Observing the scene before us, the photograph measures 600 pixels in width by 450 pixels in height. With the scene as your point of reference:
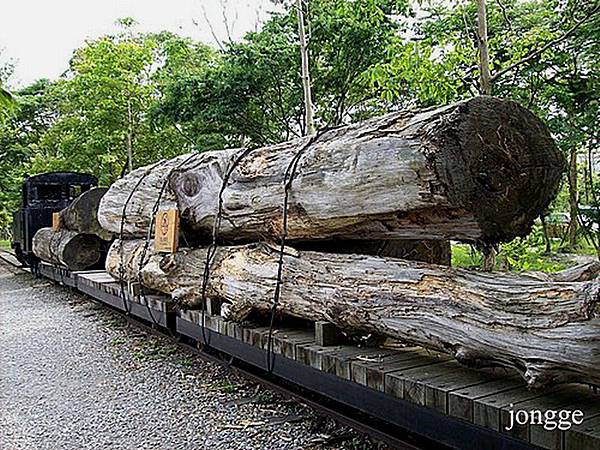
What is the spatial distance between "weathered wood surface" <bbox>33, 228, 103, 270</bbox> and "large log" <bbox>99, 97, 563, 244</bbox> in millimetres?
7060

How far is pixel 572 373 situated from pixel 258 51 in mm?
10941

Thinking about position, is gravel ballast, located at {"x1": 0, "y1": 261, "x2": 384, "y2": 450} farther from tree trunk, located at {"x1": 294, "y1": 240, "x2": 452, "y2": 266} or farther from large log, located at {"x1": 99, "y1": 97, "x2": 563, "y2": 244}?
large log, located at {"x1": 99, "y1": 97, "x2": 563, "y2": 244}

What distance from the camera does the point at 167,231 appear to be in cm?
583

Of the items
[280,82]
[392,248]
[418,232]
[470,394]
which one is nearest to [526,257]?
[392,248]

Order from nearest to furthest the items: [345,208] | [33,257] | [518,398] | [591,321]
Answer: [591,321]
[518,398]
[345,208]
[33,257]

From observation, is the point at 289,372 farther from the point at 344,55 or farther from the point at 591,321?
the point at 344,55

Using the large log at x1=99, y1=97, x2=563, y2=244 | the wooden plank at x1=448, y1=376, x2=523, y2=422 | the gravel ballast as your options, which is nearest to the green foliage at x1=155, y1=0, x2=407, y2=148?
the gravel ballast

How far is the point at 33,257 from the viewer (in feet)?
47.1

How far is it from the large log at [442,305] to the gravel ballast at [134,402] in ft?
2.39

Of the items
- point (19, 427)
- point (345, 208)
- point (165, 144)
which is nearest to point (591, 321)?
point (345, 208)

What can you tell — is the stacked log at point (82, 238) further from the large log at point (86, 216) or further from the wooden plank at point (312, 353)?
the wooden plank at point (312, 353)

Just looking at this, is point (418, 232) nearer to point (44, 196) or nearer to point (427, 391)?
point (427, 391)

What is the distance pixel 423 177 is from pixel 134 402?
9.91 ft

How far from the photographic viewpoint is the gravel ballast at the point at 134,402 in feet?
13.4
